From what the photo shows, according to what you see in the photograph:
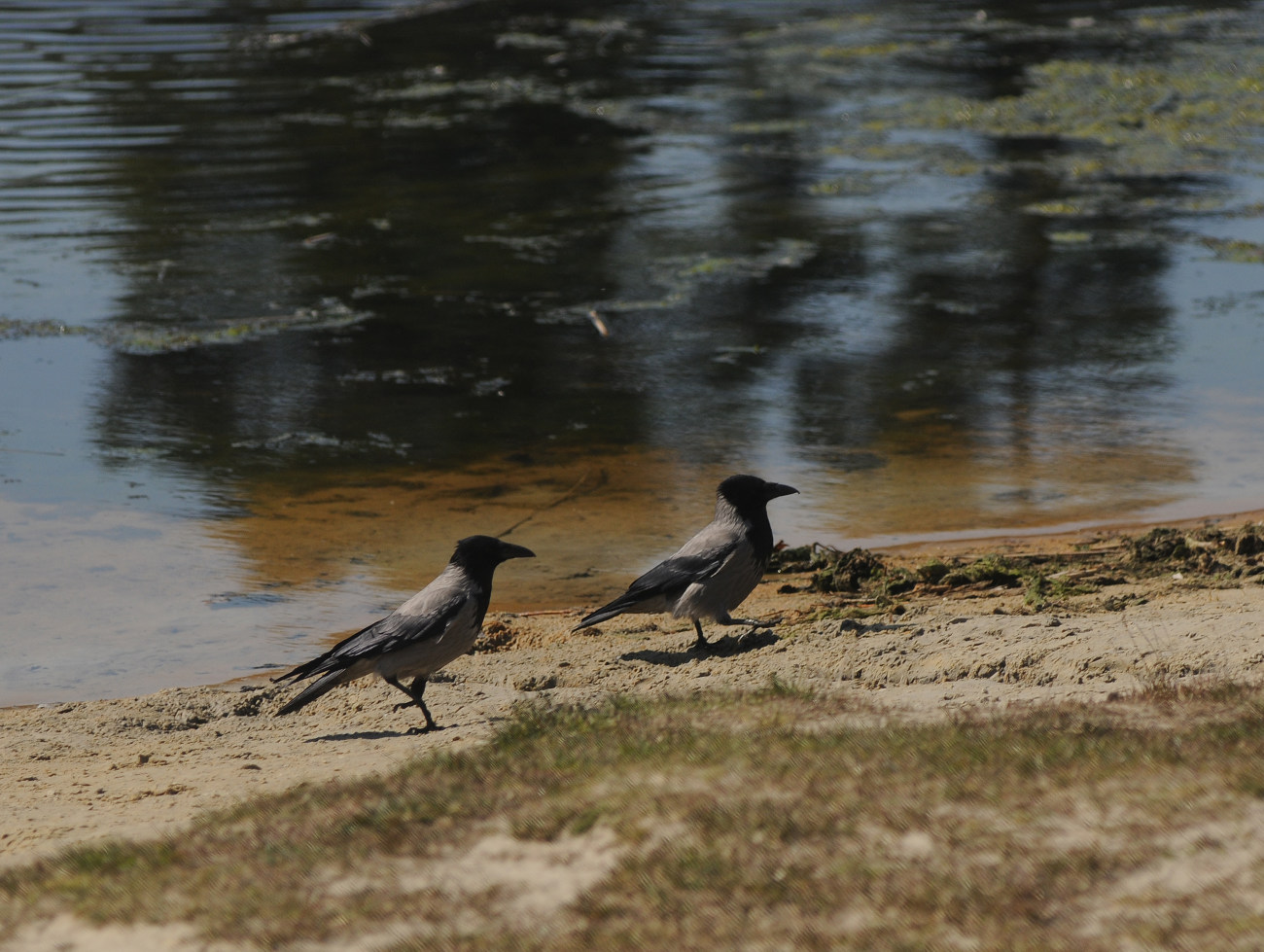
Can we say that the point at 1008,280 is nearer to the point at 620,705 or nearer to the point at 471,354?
the point at 471,354

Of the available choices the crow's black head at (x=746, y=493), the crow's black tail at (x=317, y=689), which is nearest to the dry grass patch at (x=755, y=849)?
the crow's black tail at (x=317, y=689)

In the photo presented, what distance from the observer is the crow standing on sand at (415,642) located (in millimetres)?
6957

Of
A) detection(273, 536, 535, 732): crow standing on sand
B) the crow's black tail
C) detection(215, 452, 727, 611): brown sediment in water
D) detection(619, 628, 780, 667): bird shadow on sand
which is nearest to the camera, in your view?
the crow's black tail

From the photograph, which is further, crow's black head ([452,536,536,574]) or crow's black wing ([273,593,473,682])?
crow's black head ([452,536,536,574])

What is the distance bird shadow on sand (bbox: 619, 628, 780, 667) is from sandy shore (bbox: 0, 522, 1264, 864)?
0.05 ft

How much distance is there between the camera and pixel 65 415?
42.3 feet

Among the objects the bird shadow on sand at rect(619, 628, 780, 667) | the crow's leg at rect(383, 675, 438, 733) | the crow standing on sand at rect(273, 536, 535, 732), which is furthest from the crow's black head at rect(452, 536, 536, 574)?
the bird shadow on sand at rect(619, 628, 780, 667)

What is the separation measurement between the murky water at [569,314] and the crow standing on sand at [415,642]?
195cm

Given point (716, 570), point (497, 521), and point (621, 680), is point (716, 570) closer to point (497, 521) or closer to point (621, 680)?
point (621, 680)

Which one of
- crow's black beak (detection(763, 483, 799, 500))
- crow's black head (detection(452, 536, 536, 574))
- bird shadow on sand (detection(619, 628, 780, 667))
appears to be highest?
crow's black head (detection(452, 536, 536, 574))

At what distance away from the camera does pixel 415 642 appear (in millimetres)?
6988

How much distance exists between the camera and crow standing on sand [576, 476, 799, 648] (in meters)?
7.91

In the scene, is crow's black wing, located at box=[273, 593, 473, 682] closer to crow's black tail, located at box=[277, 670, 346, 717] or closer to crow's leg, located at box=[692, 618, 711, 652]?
crow's black tail, located at box=[277, 670, 346, 717]

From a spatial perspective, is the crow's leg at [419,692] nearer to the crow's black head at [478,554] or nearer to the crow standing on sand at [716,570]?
the crow's black head at [478,554]
